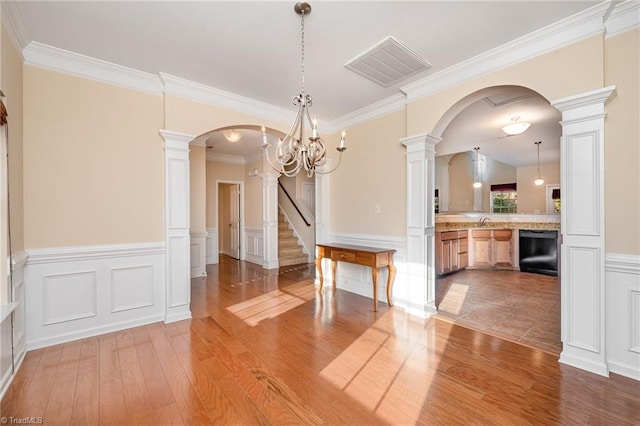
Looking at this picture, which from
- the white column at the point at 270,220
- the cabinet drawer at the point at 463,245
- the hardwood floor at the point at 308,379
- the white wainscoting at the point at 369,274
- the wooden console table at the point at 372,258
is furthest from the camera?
the white column at the point at 270,220

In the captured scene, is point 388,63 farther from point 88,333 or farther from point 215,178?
point 215,178

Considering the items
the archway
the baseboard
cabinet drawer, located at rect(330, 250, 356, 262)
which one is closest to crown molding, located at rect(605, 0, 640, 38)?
the archway

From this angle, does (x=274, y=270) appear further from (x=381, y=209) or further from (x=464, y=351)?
(x=464, y=351)

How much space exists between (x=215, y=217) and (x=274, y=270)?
226 centimetres

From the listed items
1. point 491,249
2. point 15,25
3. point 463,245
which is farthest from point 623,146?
point 15,25

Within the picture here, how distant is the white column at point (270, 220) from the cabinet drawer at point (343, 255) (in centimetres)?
262

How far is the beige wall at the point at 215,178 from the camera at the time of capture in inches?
284

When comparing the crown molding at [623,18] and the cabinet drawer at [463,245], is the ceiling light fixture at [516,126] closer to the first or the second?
the cabinet drawer at [463,245]

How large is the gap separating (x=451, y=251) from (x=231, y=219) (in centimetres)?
593

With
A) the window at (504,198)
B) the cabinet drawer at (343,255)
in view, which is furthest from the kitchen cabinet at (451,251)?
the window at (504,198)

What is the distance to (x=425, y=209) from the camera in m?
3.49

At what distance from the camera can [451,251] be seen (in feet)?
18.7

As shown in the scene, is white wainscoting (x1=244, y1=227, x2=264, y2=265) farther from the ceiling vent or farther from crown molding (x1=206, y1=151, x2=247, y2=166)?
the ceiling vent

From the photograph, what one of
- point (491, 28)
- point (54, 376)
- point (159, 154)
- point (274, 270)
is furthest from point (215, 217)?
point (491, 28)
